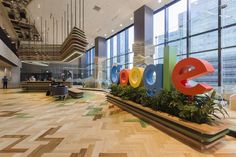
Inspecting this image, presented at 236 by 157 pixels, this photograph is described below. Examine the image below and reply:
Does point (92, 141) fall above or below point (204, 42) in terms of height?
below

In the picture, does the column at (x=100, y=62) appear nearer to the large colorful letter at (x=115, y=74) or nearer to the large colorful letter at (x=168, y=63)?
the large colorful letter at (x=115, y=74)

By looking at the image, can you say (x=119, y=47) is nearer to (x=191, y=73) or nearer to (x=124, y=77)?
(x=124, y=77)

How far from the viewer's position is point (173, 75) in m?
3.73

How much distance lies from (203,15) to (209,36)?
3.19 feet

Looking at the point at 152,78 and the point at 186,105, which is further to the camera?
the point at 152,78

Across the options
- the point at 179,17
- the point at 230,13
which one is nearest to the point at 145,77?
the point at 230,13

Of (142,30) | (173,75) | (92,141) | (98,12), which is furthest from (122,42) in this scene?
(92,141)

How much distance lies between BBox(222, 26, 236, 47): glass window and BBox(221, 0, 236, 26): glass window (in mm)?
213

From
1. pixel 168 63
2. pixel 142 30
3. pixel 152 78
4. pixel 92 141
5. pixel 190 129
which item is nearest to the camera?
pixel 190 129

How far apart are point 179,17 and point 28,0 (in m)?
7.00

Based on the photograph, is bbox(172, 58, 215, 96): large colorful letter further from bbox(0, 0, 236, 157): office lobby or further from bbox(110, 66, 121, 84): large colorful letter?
bbox(110, 66, 121, 84): large colorful letter

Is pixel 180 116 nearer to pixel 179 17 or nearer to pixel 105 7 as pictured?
pixel 179 17

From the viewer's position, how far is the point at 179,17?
7773mm

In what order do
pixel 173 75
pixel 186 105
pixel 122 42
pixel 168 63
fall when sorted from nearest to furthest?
pixel 186 105 < pixel 173 75 < pixel 168 63 < pixel 122 42
